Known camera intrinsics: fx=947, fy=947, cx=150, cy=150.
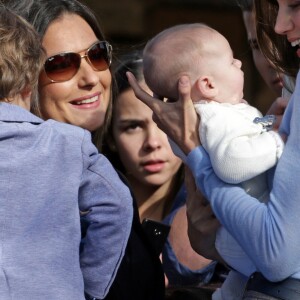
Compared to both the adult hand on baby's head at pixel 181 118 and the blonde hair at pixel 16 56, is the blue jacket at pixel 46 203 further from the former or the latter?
the adult hand on baby's head at pixel 181 118

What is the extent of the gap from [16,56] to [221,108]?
0.72m

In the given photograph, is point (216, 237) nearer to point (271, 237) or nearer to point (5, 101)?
point (271, 237)

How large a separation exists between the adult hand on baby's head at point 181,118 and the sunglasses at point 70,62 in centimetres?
75

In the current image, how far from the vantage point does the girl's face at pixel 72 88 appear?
3.80 meters

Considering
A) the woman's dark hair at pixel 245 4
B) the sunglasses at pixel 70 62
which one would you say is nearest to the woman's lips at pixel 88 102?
the sunglasses at pixel 70 62

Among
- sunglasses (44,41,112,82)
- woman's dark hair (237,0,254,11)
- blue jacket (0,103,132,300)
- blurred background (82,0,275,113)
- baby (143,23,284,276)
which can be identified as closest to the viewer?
baby (143,23,284,276)

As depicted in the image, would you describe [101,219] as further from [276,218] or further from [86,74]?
[86,74]

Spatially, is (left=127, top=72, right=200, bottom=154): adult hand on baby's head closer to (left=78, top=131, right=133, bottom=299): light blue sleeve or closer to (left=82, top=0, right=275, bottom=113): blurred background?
(left=78, top=131, right=133, bottom=299): light blue sleeve

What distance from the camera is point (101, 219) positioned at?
10.2 ft

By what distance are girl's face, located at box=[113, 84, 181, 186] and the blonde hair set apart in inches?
48.0

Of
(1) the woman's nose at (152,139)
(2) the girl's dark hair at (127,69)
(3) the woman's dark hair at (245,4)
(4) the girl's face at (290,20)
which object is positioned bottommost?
(1) the woman's nose at (152,139)

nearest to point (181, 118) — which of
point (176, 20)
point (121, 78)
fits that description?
point (121, 78)

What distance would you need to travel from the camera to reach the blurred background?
9.10 m

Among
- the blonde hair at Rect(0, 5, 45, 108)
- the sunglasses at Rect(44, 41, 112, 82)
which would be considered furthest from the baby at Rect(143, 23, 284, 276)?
the sunglasses at Rect(44, 41, 112, 82)
